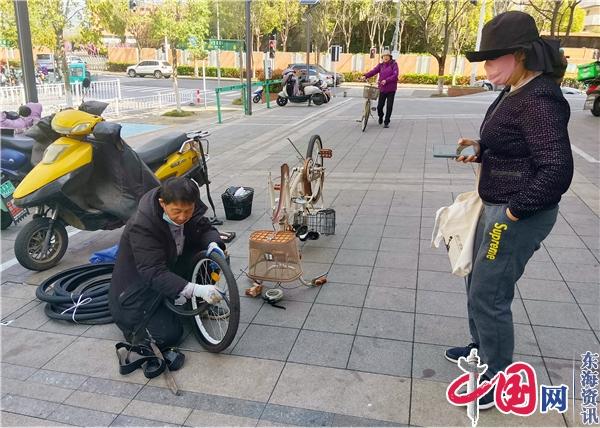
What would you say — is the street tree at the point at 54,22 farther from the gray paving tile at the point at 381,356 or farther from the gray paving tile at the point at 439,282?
the gray paving tile at the point at 381,356

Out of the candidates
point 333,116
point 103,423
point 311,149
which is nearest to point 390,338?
point 103,423

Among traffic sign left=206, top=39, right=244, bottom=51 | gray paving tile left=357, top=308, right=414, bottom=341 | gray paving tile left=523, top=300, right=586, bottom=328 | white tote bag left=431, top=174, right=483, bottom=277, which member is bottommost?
gray paving tile left=357, top=308, right=414, bottom=341

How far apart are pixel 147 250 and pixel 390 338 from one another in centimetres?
157

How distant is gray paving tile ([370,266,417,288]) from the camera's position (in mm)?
3846

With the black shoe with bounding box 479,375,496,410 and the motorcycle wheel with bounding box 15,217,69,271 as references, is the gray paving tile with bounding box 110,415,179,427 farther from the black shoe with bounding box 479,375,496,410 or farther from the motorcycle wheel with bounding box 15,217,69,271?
the motorcycle wheel with bounding box 15,217,69,271

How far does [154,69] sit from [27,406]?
36440mm

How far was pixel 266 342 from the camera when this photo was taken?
3117 millimetres

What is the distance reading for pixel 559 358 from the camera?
2873 millimetres

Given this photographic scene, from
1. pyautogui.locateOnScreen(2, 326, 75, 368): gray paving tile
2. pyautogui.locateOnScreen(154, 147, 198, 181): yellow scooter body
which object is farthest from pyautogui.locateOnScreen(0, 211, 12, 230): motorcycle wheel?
pyautogui.locateOnScreen(2, 326, 75, 368): gray paving tile

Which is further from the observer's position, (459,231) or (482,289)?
(459,231)

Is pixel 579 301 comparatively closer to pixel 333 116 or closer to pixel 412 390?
pixel 412 390

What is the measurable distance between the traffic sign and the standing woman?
1567 centimetres

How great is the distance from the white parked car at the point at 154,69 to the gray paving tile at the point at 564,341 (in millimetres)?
35788

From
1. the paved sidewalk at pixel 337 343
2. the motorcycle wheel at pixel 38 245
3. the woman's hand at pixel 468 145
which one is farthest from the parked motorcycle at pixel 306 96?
the woman's hand at pixel 468 145
